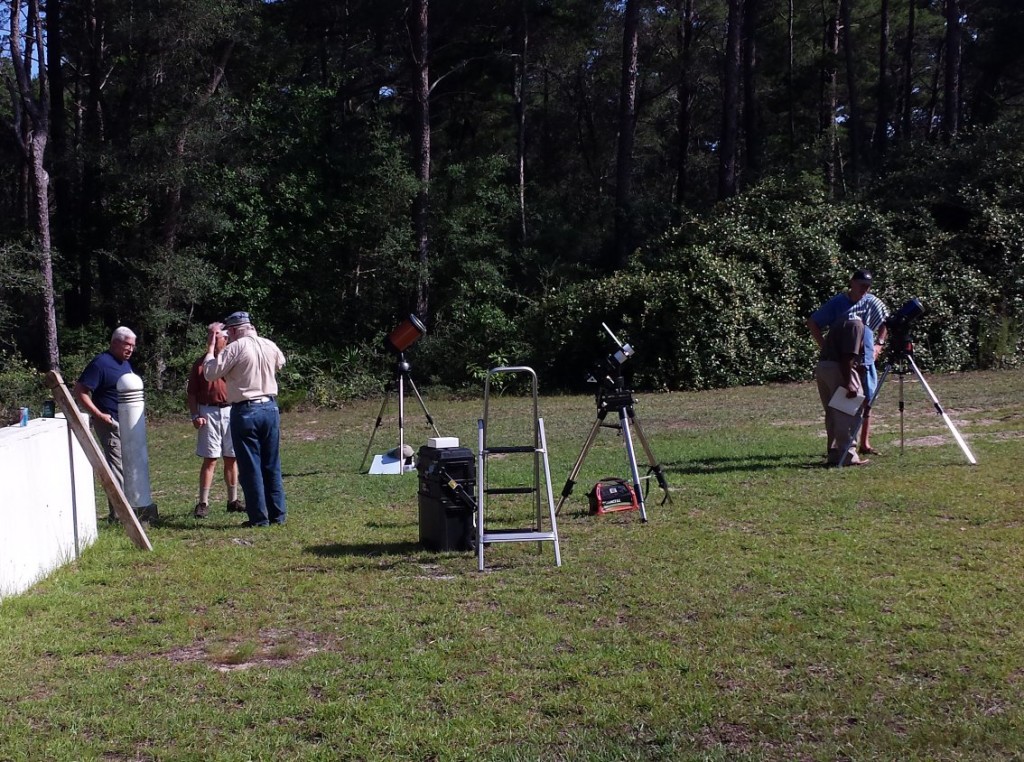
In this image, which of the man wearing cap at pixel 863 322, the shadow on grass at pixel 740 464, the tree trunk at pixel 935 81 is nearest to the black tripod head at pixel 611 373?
the shadow on grass at pixel 740 464

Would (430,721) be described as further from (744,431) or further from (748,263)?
(748,263)

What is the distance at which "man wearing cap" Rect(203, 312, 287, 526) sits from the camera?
25.5 ft

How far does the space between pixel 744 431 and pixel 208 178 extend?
53.4ft

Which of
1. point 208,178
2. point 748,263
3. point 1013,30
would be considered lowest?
point 748,263

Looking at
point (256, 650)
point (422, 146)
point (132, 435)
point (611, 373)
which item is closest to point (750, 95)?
point (422, 146)

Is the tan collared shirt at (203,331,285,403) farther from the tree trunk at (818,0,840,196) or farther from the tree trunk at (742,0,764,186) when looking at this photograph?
the tree trunk at (818,0,840,196)

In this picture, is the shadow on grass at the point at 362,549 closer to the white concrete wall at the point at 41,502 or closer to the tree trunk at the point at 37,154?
the white concrete wall at the point at 41,502

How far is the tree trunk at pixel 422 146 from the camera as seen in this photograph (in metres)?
25.2

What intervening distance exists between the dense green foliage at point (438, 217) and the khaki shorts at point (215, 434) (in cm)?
1174

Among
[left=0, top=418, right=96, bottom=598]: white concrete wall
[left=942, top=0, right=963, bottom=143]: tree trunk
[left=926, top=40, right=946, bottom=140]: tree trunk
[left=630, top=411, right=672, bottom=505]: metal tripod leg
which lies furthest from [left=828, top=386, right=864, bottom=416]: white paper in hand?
[left=926, top=40, right=946, bottom=140]: tree trunk

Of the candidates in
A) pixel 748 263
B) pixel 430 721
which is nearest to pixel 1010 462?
pixel 430 721

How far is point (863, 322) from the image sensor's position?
961 cm

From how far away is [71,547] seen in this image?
22.6ft

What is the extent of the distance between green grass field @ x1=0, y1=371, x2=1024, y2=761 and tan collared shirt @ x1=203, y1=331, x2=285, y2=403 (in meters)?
1.15
